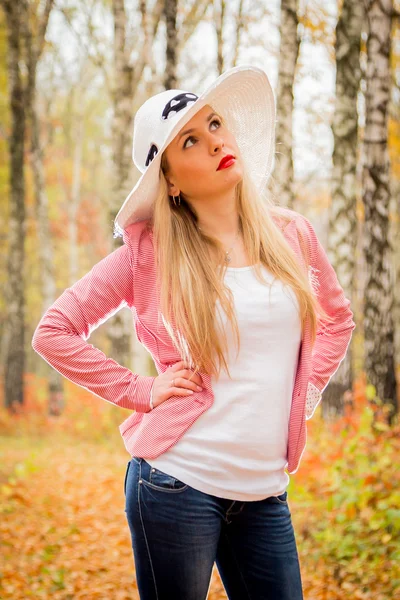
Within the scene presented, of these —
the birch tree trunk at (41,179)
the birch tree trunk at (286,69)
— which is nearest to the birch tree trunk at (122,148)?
the birch tree trunk at (286,69)

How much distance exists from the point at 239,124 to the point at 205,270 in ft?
2.60

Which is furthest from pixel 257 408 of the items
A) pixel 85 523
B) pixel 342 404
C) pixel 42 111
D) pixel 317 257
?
pixel 42 111

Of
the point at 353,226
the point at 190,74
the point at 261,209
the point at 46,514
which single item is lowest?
the point at 46,514

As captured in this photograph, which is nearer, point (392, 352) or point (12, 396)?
point (392, 352)

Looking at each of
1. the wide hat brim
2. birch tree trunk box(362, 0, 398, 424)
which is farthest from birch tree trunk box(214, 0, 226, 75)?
the wide hat brim

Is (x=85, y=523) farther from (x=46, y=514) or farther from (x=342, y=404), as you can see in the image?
(x=342, y=404)

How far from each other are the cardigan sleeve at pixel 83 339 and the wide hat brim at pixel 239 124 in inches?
7.6

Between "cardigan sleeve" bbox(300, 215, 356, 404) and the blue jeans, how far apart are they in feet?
1.61

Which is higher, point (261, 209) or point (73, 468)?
point (261, 209)

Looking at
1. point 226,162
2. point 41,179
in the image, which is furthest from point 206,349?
point 41,179

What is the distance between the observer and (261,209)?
2654 mm

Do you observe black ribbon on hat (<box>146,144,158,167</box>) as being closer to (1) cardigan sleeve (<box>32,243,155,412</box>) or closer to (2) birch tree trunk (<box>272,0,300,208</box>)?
(1) cardigan sleeve (<box>32,243,155,412</box>)

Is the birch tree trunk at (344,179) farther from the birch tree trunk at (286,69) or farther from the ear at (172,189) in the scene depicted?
the ear at (172,189)

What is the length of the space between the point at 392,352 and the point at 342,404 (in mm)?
1347
